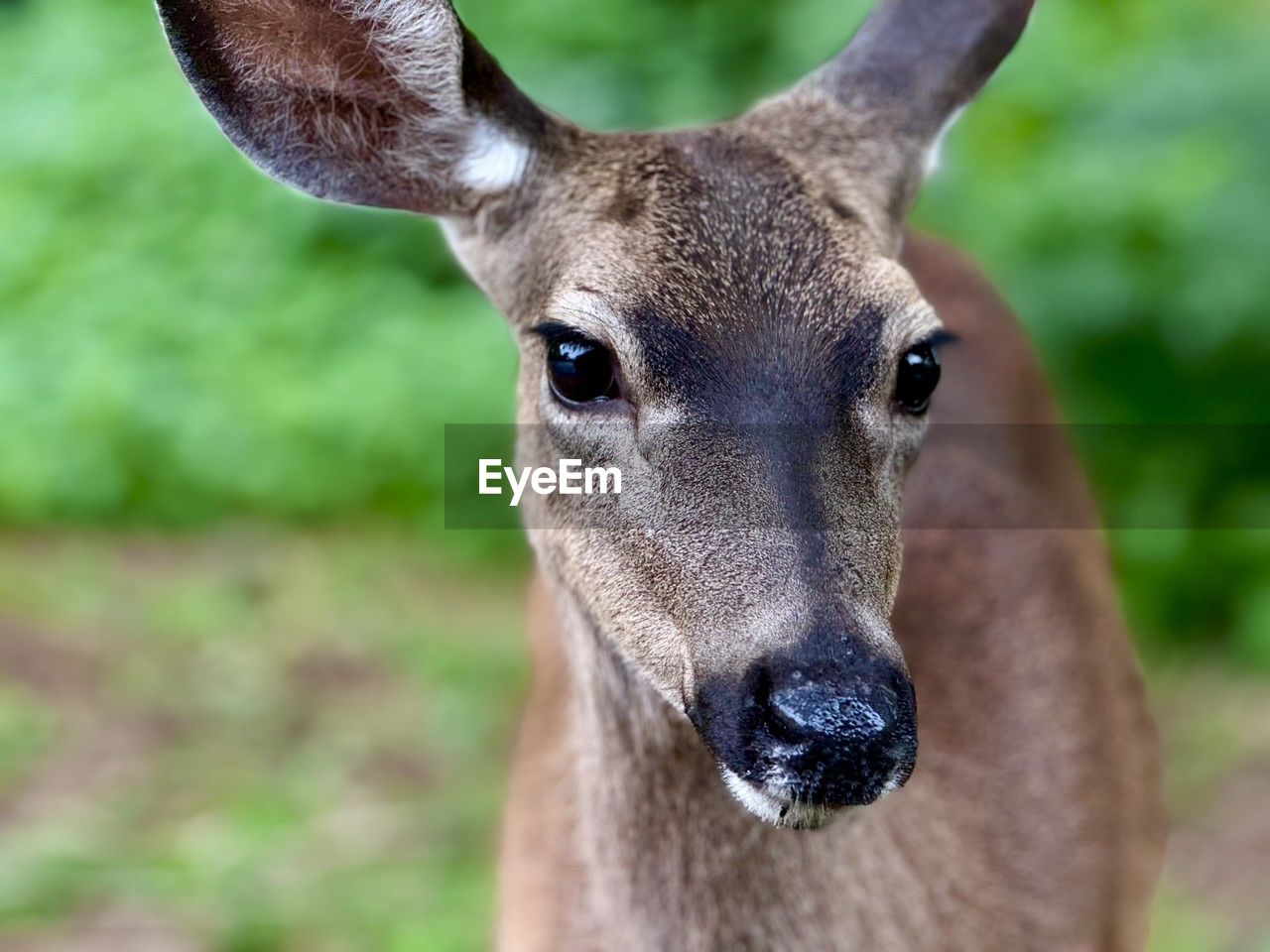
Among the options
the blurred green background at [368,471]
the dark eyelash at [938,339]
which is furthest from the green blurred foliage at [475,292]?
the dark eyelash at [938,339]

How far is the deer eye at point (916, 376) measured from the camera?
2512 millimetres

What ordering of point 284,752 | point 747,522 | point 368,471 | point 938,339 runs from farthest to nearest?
A: 1. point 368,471
2. point 284,752
3. point 938,339
4. point 747,522

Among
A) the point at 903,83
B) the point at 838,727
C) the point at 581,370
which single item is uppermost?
the point at 903,83

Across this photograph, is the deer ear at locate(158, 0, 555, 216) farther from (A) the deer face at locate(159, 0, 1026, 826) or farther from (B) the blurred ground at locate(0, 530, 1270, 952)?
(B) the blurred ground at locate(0, 530, 1270, 952)

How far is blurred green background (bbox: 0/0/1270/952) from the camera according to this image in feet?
14.8

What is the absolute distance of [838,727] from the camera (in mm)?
2100

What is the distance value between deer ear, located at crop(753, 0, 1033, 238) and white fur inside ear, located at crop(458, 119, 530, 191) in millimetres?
427

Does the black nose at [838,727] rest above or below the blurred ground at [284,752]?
above

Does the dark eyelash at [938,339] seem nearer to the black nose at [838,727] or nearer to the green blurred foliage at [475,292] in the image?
the black nose at [838,727]

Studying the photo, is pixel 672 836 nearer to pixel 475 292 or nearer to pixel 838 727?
pixel 838 727

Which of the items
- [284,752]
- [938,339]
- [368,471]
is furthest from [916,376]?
[368,471]

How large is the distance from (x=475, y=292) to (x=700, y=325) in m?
3.94

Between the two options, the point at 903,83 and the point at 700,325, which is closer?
the point at 700,325

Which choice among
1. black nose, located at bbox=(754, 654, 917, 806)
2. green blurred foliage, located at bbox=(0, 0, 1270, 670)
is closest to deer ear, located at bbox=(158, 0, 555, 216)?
black nose, located at bbox=(754, 654, 917, 806)
